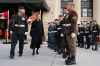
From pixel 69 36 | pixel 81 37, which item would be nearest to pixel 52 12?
pixel 81 37

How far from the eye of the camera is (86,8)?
3216 cm

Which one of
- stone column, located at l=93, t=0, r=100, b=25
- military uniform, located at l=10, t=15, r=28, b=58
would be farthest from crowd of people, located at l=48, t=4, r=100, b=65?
stone column, located at l=93, t=0, r=100, b=25

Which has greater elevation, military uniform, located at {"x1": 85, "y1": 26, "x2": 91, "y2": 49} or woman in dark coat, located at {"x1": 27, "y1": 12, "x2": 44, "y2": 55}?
woman in dark coat, located at {"x1": 27, "y1": 12, "x2": 44, "y2": 55}

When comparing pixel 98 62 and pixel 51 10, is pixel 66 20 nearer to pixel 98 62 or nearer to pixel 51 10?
pixel 98 62

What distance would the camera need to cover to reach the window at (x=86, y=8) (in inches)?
1261

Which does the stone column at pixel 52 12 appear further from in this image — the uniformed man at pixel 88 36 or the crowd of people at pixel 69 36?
the uniformed man at pixel 88 36

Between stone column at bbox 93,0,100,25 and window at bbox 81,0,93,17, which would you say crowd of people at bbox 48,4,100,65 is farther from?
window at bbox 81,0,93,17

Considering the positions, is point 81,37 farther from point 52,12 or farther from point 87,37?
point 52,12

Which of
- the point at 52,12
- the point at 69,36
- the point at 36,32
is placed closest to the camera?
the point at 69,36

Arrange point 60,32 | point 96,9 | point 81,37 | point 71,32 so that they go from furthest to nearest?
1. point 96,9
2. point 81,37
3. point 60,32
4. point 71,32

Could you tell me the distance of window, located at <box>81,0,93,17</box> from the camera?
32031 millimetres

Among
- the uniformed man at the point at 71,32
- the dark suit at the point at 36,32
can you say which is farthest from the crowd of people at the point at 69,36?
the dark suit at the point at 36,32

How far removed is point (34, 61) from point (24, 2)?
14.1 metres

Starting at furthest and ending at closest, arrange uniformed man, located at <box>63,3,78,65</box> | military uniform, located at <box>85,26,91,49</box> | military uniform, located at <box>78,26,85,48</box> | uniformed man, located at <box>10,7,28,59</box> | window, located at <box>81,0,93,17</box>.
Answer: window, located at <box>81,0,93,17</box> → military uniform, located at <box>78,26,85,48</box> → military uniform, located at <box>85,26,91,49</box> → uniformed man, located at <box>10,7,28,59</box> → uniformed man, located at <box>63,3,78,65</box>
